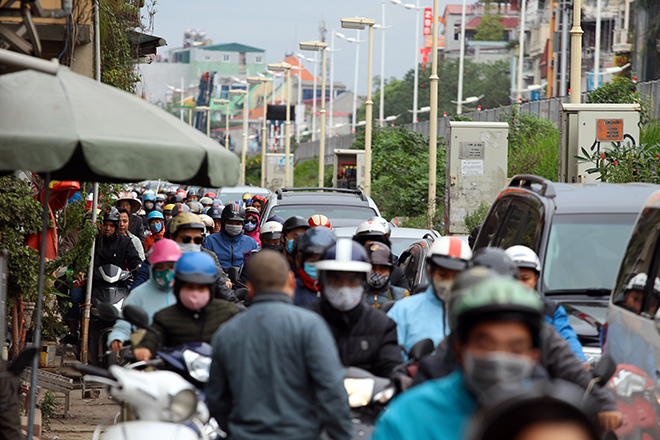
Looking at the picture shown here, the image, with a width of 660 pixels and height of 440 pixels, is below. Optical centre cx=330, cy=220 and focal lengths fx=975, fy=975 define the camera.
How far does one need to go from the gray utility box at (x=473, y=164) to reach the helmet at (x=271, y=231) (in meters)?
8.18

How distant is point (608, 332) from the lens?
577cm

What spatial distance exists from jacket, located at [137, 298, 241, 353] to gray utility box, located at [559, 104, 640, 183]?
9.76m

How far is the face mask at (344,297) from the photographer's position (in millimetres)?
4785

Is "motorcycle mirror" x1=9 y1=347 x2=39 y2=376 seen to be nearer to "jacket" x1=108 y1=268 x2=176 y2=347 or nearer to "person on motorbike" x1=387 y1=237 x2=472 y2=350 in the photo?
"jacket" x1=108 y1=268 x2=176 y2=347

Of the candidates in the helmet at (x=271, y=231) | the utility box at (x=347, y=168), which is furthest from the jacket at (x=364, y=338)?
the utility box at (x=347, y=168)

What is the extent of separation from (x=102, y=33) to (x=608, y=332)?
6698 millimetres

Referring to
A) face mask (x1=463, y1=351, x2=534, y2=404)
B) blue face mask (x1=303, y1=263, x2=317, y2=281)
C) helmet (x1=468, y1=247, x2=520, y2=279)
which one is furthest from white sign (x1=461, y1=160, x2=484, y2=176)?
face mask (x1=463, y1=351, x2=534, y2=404)

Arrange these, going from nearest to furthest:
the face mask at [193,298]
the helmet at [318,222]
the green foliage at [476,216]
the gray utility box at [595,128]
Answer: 1. the face mask at [193,298]
2. the helmet at [318,222]
3. the gray utility box at [595,128]
4. the green foliage at [476,216]

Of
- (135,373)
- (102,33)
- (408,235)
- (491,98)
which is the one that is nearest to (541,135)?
(408,235)

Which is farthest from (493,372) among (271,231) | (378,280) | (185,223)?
(271,231)

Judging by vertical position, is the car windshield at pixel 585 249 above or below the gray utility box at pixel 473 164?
below

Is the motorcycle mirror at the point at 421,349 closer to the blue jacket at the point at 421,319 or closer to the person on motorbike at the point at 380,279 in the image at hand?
the blue jacket at the point at 421,319

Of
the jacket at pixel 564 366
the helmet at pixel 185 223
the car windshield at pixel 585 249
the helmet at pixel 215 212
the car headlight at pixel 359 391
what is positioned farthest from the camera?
the helmet at pixel 215 212

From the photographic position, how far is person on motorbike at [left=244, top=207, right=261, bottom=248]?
14.8m
